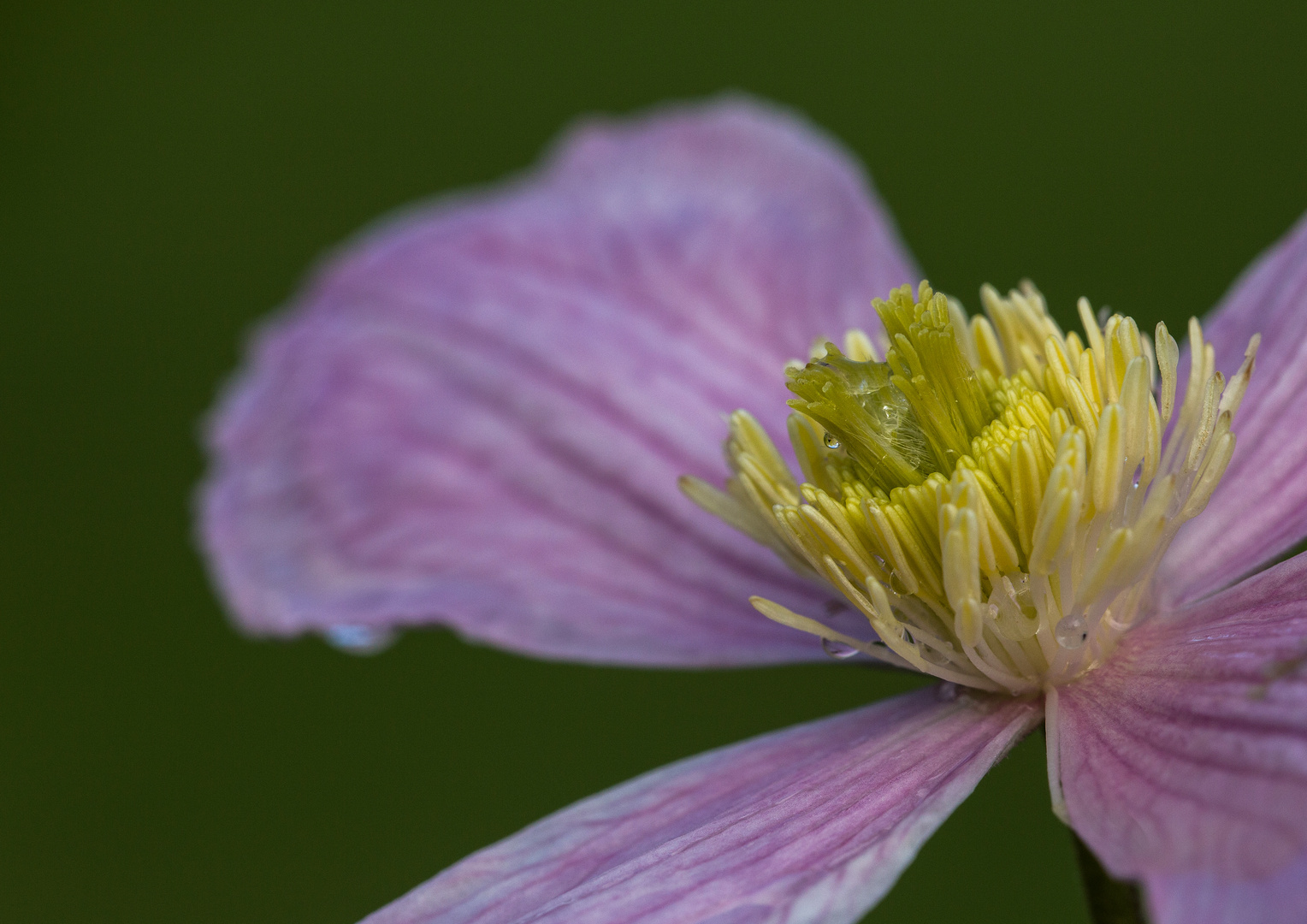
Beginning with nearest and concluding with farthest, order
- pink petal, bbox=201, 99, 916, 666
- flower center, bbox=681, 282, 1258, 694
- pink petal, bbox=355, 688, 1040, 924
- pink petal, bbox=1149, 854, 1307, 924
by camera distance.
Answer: pink petal, bbox=1149, 854, 1307, 924
pink petal, bbox=355, 688, 1040, 924
flower center, bbox=681, 282, 1258, 694
pink petal, bbox=201, 99, 916, 666

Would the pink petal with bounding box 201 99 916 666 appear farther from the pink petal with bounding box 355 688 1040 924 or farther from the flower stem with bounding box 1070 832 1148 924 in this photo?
the flower stem with bounding box 1070 832 1148 924

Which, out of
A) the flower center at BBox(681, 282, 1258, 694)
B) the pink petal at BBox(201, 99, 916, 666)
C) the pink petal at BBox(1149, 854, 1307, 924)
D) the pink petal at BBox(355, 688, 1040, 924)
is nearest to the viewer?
the pink petal at BBox(1149, 854, 1307, 924)

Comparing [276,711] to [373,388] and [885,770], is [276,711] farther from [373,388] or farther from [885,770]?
[885,770]

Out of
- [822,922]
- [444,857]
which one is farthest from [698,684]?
[822,922]

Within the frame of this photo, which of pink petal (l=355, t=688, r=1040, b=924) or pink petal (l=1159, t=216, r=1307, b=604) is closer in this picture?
pink petal (l=355, t=688, r=1040, b=924)

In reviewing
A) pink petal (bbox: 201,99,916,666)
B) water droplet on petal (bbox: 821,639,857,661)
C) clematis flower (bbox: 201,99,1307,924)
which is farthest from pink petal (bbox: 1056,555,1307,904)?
pink petal (bbox: 201,99,916,666)

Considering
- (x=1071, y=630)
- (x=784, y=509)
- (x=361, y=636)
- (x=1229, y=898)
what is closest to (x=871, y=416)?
(x=784, y=509)

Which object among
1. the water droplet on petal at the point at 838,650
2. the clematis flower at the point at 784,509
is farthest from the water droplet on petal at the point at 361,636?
the water droplet on petal at the point at 838,650

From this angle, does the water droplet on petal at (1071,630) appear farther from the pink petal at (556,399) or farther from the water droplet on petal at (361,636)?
the water droplet on petal at (361,636)
